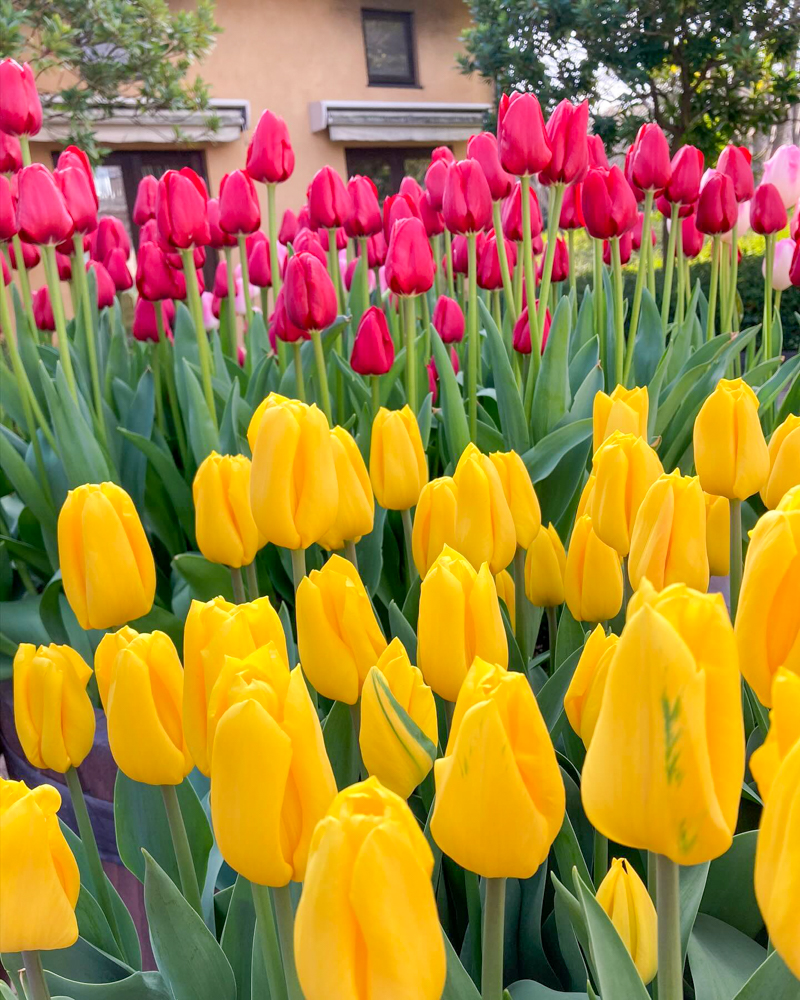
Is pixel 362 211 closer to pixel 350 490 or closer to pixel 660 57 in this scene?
pixel 350 490

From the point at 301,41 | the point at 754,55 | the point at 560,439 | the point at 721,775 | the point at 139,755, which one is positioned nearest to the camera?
the point at 721,775

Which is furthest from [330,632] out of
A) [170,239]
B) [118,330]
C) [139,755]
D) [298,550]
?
[118,330]

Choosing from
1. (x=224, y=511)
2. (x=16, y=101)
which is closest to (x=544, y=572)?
(x=224, y=511)

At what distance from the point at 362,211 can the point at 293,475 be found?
3.98ft

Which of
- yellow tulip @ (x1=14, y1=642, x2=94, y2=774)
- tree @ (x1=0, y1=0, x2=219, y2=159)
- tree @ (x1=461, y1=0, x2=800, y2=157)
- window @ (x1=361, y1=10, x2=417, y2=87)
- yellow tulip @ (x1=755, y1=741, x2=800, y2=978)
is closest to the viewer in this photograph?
yellow tulip @ (x1=755, y1=741, x2=800, y2=978)

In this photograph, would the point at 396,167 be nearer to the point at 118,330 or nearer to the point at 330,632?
the point at 118,330

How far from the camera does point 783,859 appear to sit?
27 centimetres

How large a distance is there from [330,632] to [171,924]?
19 centimetres

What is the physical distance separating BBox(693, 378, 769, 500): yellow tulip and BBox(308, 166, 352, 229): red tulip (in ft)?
3.86

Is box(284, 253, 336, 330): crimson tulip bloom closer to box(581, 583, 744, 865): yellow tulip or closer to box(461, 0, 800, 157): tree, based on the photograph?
box(581, 583, 744, 865): yellow tulip

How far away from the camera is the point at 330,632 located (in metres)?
0.54

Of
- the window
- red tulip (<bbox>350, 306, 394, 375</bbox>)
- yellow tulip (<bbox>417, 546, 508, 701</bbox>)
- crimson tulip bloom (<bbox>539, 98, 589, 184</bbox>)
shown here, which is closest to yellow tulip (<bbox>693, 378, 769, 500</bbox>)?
yellow tulip (<bbox>417, 546, 508, 701</bbox>)

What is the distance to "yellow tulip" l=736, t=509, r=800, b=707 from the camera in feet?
1.20

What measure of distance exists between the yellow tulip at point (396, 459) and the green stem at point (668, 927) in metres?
0.58
